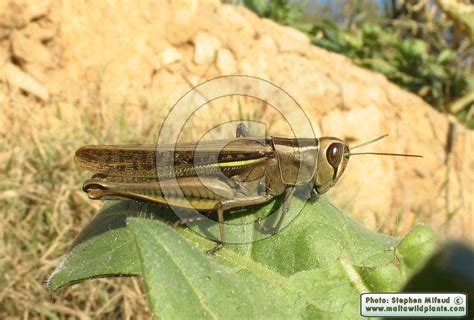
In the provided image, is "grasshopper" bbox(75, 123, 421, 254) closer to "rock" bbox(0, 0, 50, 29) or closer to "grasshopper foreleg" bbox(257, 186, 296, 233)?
"grasshopper foreleg" bbox(257, 186, 296, 233)

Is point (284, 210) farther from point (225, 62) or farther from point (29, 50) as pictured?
point (225, 62)

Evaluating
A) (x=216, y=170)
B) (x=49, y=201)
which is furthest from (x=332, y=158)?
(x=49, y=201)

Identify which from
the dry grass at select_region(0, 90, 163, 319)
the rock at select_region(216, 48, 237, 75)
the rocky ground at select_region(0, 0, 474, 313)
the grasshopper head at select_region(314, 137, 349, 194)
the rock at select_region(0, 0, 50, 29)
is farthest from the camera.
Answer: the rock at select_region(216, 48, 237, 75)

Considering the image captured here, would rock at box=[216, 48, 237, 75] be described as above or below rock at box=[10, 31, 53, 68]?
below

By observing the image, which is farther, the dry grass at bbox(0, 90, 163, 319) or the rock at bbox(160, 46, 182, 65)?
the rock at bbox(160, 46, 182, 65)

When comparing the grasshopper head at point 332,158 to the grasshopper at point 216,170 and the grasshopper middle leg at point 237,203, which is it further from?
the grasshopper middle leg at point 237,203

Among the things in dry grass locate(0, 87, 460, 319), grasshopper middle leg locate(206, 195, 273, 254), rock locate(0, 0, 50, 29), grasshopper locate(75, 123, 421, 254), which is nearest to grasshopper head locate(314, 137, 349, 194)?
grasshopper locate(75, 123, 421, 254)

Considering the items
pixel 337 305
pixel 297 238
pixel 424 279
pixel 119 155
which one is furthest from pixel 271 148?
pixel 424 279

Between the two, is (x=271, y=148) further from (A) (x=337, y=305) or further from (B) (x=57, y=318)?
(B) (x=57, y=318)

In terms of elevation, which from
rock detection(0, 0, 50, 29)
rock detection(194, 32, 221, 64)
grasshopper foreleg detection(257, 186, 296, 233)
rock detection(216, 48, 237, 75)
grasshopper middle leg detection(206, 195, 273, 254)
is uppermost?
rock detection(0, 0, 50, 29)
